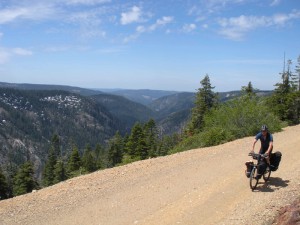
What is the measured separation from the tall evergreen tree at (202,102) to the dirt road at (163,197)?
3286cm

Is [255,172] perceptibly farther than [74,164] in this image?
No

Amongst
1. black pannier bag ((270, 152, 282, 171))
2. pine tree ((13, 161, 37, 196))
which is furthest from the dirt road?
pine tree ((13, 161, 37, 196))

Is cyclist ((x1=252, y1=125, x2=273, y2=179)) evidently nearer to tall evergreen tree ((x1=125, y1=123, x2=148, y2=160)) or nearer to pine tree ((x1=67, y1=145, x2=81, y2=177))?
tall evergreen tree ((x1=125, y1=123, x2=148, y2=160))

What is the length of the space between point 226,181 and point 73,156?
51.8 meters

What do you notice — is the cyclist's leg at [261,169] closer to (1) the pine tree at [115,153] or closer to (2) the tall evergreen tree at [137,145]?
(2) the tall evergreen tree at [137,145]

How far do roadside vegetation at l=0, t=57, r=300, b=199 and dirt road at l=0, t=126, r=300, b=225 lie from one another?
21.1 feet

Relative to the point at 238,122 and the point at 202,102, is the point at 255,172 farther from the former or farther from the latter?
the point at 202,102

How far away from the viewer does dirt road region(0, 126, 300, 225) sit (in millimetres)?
9172

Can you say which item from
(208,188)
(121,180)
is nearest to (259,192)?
(208,188)

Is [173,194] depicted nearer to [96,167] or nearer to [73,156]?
[73,156]

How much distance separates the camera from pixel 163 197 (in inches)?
436

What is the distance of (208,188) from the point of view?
1130cm

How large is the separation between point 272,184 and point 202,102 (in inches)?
1476

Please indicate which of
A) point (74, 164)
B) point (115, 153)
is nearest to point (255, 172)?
point (74, 164)
